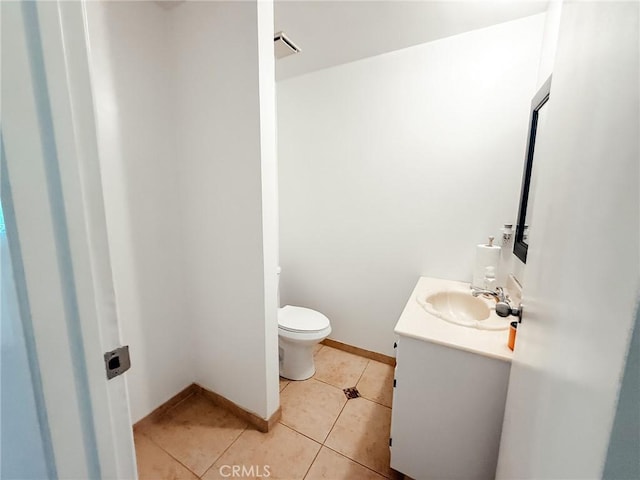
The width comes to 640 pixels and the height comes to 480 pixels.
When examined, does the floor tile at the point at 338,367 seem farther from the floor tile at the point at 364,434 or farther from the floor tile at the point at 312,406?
the floor tile at the point at 364,434

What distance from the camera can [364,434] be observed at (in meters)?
1.45

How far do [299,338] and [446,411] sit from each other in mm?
938

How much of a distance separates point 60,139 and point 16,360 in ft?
1.16

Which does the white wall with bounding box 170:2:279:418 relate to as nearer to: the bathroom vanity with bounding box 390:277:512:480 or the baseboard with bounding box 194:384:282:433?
the baseboard with bounding box 194:384:282:433

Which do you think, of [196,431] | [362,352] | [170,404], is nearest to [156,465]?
[196,431]

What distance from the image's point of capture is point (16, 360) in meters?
0.40

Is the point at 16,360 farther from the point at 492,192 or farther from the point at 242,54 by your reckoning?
the point at 492,192

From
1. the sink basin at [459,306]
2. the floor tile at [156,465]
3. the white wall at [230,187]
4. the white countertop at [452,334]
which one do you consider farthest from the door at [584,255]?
the floor tile at [156,465]

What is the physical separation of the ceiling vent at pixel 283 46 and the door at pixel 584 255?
130cm

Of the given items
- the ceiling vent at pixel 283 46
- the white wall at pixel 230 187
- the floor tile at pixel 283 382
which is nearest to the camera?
the white wall at pixel 230 187

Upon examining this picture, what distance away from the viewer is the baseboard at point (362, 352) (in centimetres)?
204

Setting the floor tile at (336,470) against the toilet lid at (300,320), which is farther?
the toilet lid at (300,320)

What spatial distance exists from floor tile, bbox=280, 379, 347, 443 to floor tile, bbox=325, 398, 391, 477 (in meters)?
0.06

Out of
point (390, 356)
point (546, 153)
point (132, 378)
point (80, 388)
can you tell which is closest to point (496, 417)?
point (546, 153)
